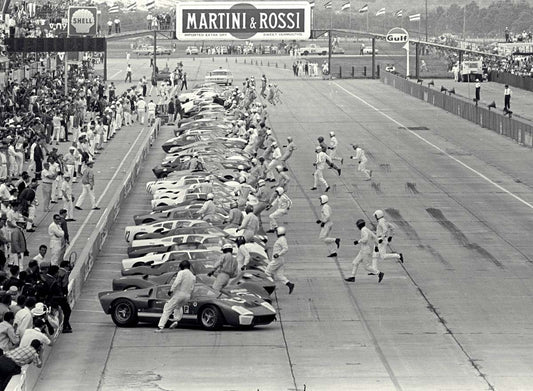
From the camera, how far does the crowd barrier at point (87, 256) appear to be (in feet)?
64.1

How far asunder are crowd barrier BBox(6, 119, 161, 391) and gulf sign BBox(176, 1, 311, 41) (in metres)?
32.8

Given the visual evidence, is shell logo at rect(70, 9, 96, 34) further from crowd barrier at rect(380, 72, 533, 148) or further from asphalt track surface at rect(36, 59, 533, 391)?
asphalt track surface at rect(36, 59, 533, 391)

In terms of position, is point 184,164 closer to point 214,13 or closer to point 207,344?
point 207,344

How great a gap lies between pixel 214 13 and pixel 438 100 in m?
15.3

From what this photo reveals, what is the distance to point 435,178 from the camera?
47.6 metres

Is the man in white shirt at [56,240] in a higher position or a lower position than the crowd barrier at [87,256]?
higher

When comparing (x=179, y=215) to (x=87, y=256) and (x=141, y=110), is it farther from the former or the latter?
(x=141, y=110)

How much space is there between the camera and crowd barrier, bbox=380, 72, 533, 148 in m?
57.8

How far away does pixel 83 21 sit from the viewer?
254 feet

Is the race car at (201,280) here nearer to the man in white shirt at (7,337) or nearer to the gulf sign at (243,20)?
the man in white shirt at (7,337)

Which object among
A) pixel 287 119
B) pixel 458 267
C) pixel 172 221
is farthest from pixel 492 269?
pixel 287 119

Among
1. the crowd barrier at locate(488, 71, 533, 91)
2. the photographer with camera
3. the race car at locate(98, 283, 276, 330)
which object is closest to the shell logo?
the crowd barrier at locate(488, 71, 533, 91)

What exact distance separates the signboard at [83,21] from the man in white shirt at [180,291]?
53.7 metres

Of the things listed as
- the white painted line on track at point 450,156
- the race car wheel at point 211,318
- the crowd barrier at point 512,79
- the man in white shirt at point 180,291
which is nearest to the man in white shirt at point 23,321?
the man in white shirt at point 180,291
